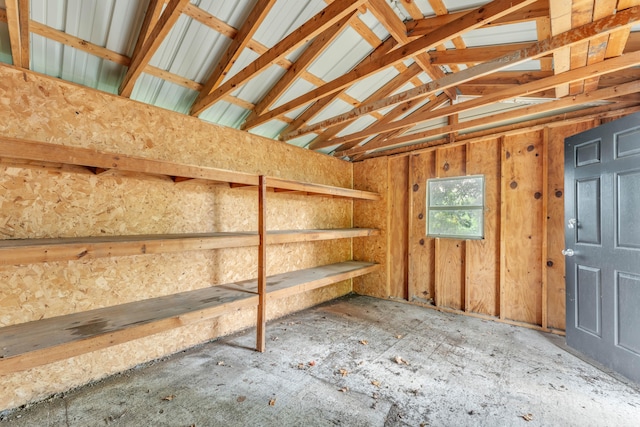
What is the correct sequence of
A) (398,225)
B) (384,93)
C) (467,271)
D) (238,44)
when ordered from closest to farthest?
1. (238,44)
2. (384,93)
3. (467,271)
4. (398,225)

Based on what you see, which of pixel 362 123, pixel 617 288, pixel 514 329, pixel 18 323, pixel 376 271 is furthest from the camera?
pixel 376 271

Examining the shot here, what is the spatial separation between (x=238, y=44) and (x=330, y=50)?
86 cm

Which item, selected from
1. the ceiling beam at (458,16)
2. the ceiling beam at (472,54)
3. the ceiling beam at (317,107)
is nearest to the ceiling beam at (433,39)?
the ceiling beam at (458,16)

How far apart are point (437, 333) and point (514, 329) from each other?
3.25ft

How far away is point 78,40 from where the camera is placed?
1989 mm

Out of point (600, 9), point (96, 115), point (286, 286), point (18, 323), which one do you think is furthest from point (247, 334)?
point (600, 9)

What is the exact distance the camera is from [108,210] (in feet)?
7.63

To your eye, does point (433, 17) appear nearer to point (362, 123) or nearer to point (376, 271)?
point (362, 123)

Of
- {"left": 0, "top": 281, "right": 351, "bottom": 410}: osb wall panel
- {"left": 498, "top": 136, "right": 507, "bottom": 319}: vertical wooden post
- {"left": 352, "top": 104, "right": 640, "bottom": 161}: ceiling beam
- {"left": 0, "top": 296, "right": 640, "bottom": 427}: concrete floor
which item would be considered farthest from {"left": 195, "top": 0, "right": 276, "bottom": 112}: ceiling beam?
{"left": 498, "top": 136, "right": 507, "bottom": 319}: vertical wooden post

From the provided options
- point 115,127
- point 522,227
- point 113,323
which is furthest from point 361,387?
point 115,127

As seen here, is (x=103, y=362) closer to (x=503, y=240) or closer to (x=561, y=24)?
(x=561, y=24)

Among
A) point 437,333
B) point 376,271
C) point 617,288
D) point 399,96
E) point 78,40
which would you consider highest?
point 78,40

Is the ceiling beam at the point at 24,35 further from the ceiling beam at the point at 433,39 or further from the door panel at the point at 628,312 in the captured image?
the door panel at the point at 628,312

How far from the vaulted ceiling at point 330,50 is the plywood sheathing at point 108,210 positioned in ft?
0.88
